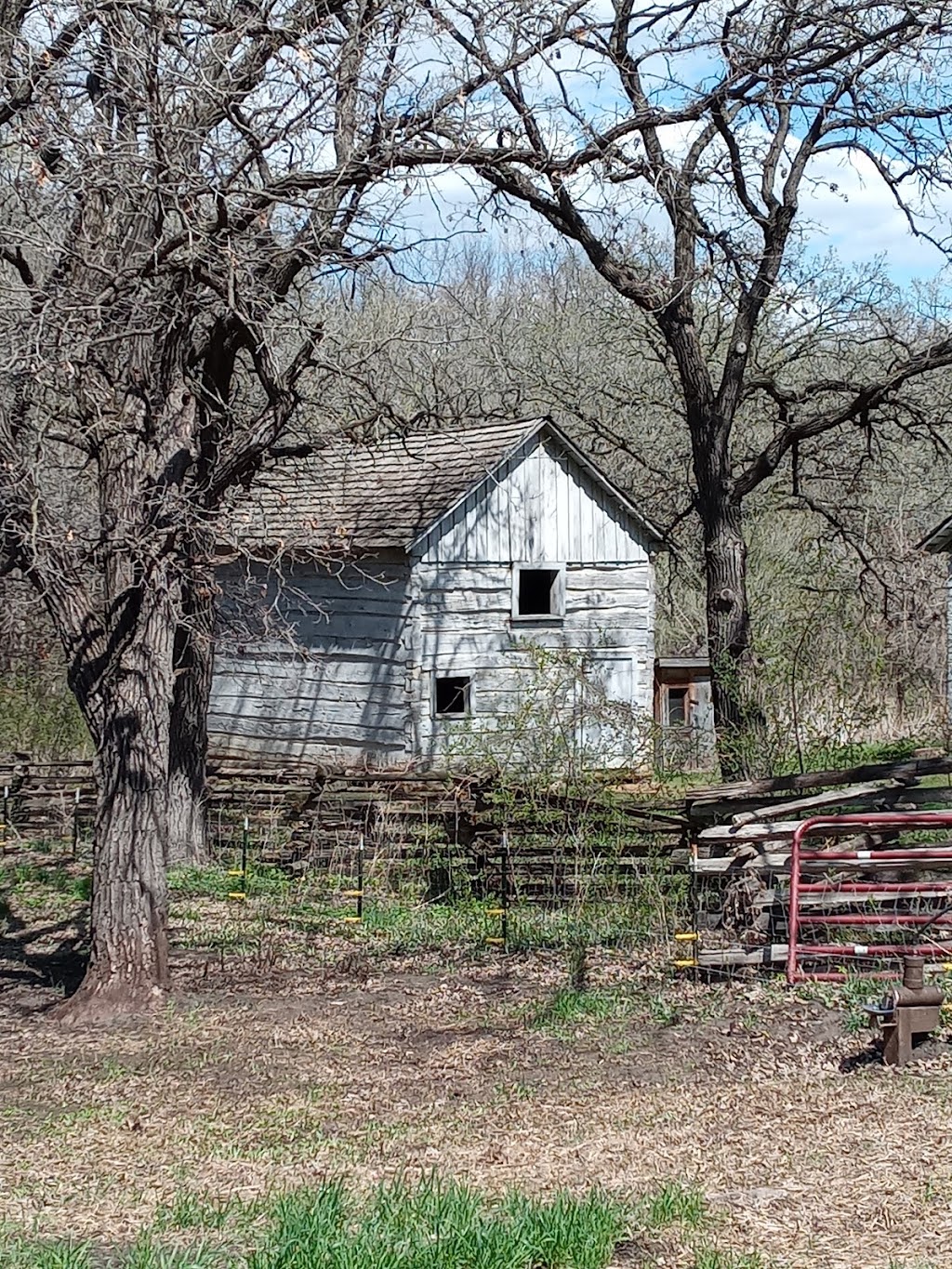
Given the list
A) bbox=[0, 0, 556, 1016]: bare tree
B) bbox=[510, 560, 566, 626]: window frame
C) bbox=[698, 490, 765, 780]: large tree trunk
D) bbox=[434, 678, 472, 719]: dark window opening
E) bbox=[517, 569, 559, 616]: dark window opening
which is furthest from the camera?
bbox=[517, 569, 559, 616]: dark window opening

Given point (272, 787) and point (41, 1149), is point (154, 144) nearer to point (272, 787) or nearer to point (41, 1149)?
point (41, 1149)

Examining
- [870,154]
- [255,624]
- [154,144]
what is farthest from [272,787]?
[870,154]

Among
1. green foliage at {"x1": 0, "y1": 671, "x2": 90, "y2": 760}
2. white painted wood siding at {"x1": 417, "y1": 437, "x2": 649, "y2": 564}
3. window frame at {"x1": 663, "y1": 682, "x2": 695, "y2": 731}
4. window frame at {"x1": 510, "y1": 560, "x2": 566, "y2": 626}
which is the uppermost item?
white painted wood siding at {"x1": 417, "y1": 437, "x2": 649, "y2": 564}

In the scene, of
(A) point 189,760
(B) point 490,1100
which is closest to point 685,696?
(A) point 189,760

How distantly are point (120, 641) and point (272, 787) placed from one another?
6.08 metres

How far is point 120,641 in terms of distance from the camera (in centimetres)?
956

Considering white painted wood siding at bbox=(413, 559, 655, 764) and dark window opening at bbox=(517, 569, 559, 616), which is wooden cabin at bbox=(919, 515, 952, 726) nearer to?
white painted wood siding at bbox=(413, 559, 655, 764)

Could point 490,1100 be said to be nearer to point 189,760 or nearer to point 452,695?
point 189,760

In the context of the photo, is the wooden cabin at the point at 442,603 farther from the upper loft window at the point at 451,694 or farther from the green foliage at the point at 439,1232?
the green foliage at the point at 439,1232

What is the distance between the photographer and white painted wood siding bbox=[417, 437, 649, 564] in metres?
19.5

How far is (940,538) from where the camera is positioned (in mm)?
23688

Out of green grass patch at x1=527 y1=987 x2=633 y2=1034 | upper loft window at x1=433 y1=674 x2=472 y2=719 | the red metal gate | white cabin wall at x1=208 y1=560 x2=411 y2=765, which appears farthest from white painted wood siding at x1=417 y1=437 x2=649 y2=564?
green grass patch at x1=527 y1=987 x2=633 y2=1034

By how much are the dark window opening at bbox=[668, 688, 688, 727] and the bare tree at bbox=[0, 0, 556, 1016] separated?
1554 cm

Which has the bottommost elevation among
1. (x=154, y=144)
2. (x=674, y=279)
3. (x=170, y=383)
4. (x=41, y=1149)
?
(x=41, y=1149)
